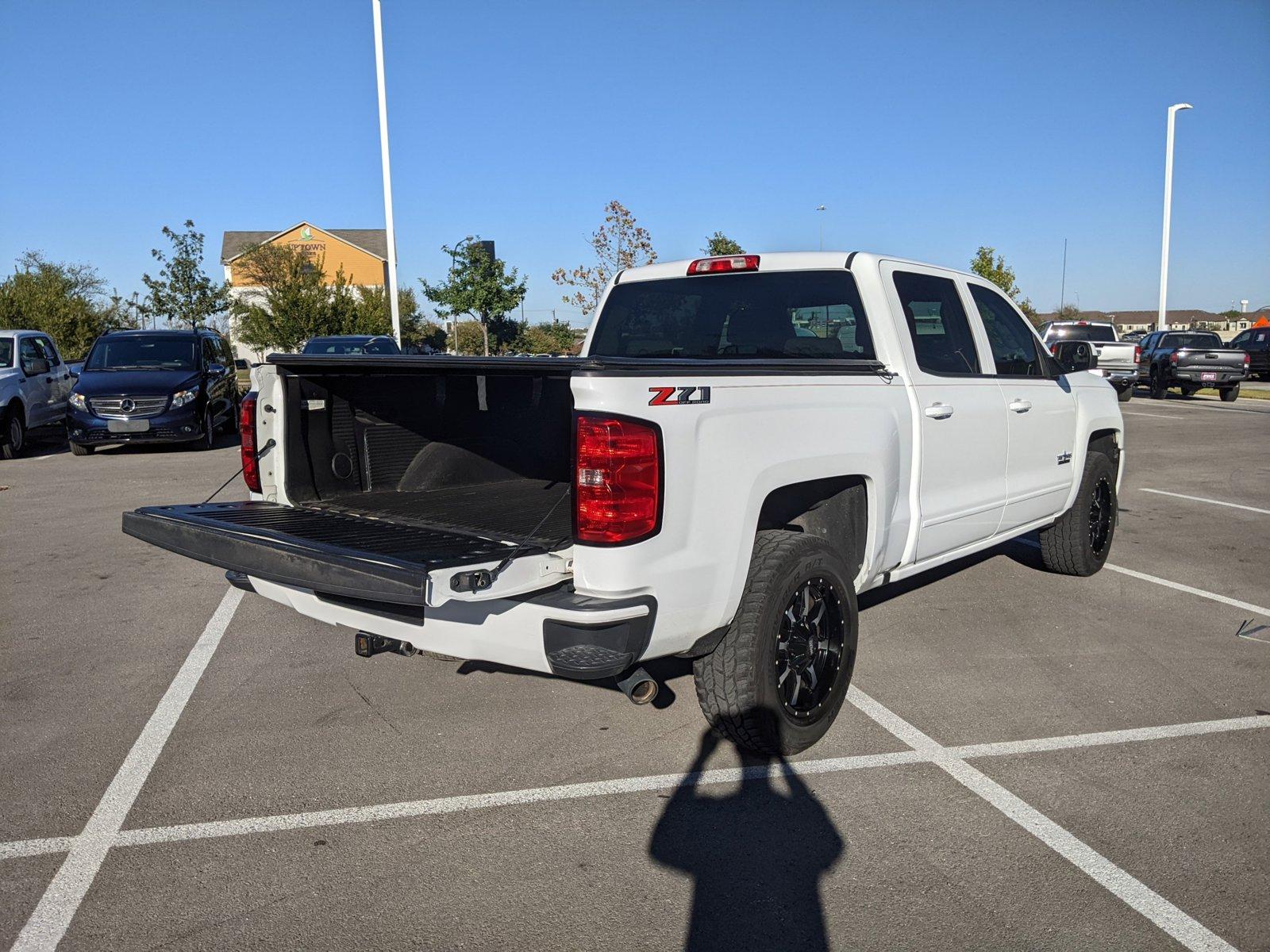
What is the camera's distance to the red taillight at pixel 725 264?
5234 millimetres

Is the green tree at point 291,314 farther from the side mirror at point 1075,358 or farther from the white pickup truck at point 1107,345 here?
the side mirror at point 1075,358

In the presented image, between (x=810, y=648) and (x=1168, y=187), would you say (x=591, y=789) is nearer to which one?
(x=810, y=648)

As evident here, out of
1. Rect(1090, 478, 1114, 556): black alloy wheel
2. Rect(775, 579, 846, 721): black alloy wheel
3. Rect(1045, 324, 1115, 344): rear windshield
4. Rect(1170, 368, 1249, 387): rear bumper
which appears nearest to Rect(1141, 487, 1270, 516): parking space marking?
Rect(1090, 478, 1114, 556): black alloy wheel

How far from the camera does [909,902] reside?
3.02 meters

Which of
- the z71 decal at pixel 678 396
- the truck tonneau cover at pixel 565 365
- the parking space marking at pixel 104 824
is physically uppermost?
the truck tonneau cover at pixel 565 365

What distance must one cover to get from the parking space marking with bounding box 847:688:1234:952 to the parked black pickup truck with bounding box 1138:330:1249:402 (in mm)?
25193

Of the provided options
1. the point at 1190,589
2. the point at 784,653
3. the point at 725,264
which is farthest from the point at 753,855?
the point at 1190,589

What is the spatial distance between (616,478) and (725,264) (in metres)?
2.35

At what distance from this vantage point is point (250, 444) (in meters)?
4.68

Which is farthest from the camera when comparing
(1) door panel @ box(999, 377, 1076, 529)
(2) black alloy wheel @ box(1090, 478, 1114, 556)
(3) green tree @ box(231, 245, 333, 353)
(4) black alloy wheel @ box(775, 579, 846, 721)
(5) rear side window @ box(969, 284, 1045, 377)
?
(3) green tree @ box(231, 245, 333, 353)

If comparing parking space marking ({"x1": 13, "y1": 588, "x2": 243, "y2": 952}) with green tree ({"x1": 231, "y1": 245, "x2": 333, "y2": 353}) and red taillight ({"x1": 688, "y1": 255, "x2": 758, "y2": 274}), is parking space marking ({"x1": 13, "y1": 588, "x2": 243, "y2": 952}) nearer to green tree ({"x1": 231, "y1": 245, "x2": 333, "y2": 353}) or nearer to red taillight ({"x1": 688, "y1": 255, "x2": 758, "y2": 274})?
red taillight ({"x1": 688, "y1": 255, "x2": 758, "y2": 274})

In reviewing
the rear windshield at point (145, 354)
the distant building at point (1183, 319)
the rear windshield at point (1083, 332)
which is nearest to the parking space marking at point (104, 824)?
the rear windshield at point (145, 354)

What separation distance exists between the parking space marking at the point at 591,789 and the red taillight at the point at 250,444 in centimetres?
163

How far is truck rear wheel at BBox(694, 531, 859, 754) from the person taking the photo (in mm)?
3746
